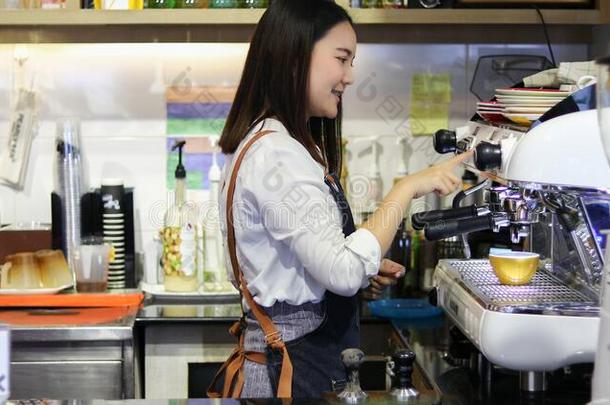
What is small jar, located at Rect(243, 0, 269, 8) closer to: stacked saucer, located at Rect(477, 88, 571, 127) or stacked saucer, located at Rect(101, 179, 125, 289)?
stacked saucer, located at Rect(101, 179, 125, 289)

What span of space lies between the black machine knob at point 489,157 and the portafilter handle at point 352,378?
0.36m

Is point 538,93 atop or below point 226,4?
below

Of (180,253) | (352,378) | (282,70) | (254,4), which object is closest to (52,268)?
(180,253)

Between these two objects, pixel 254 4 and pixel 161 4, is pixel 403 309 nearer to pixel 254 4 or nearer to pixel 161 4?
pixel 254 4

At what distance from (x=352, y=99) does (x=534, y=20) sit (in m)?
0.60

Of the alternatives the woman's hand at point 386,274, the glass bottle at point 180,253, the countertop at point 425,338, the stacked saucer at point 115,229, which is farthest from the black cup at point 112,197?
the woman's hand at point 386,274

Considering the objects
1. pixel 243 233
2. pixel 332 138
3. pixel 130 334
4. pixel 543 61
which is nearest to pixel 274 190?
pixel 243 233

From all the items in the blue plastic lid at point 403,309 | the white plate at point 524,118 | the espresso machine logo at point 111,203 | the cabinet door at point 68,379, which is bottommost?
the cabinet door at point 68,379

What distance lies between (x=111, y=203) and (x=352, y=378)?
157 centimetres

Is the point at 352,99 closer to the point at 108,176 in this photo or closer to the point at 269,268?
the point at 108,176

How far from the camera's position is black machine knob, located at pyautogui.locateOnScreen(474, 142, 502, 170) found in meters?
1.73

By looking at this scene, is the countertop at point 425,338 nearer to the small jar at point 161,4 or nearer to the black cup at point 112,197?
the black cup at point 112,197

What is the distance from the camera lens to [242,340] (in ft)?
7.00

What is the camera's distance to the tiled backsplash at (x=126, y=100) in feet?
10.8
